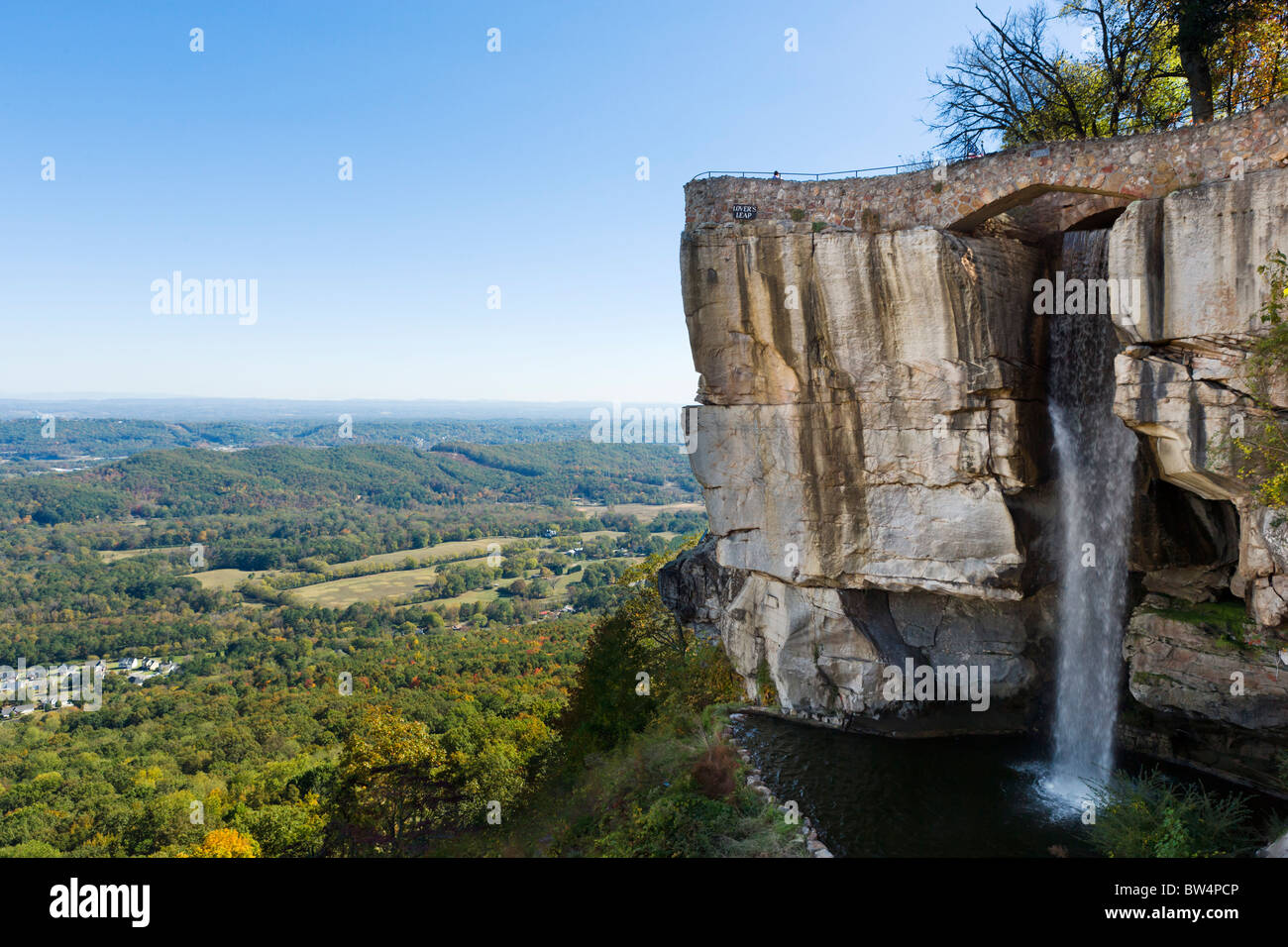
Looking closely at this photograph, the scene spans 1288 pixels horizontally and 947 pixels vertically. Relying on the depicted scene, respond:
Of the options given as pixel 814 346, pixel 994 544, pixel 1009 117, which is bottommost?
pixel 994 544

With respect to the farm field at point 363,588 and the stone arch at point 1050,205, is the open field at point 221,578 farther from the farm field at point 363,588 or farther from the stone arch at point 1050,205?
the stone arch at point 1050,205

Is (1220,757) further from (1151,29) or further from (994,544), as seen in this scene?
(1151,29)

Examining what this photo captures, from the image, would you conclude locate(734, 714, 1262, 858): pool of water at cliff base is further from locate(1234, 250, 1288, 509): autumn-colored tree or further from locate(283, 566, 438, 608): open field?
locate(283, 566, 438, 608): open field

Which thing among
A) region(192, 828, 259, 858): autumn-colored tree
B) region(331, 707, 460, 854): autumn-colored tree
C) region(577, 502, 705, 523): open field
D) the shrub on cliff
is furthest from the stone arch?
region(577, 502, 705, 523): open field

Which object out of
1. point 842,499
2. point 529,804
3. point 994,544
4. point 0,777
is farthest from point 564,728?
point 0,777

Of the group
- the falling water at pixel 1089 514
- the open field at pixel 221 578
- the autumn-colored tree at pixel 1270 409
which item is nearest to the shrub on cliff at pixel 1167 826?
the falling water at pixel 1089 514

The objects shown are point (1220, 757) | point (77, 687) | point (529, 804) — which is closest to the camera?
point (1220, 757)

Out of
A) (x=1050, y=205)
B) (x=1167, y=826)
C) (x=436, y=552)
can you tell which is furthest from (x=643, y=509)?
(x=1167, y=826)
